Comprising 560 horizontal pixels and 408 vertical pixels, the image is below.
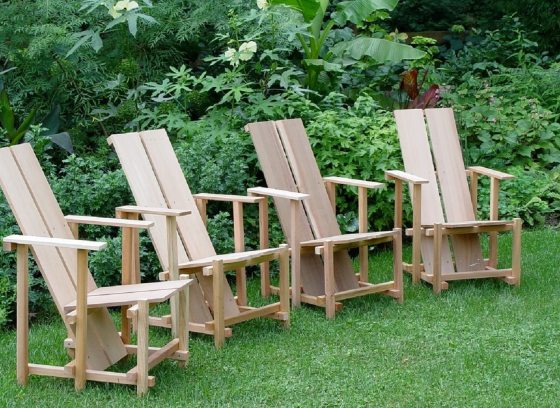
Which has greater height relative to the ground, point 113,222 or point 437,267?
point 113,222

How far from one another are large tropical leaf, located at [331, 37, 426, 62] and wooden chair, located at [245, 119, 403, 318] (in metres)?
2.54

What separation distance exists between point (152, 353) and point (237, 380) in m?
0.46

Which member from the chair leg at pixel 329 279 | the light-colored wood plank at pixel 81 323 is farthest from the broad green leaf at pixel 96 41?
the light-colored wood plank at pixel 81 323

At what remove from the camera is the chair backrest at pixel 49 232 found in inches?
195

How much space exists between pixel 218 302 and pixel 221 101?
2764 millimetres

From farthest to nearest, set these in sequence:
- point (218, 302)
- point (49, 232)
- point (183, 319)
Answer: point (218, 302)
point (49, 232)
point (183, 319)

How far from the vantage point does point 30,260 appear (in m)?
6.44

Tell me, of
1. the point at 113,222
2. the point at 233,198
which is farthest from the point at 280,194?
the point at 113,222

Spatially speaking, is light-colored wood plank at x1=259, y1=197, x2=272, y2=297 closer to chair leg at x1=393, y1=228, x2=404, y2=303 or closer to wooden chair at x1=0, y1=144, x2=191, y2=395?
chair leg at x1=393, y1=228, x2=404, y2=303

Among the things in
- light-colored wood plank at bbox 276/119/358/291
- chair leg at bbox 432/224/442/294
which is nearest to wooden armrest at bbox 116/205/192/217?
light-colored wood plank at bbox 276/119/358/291

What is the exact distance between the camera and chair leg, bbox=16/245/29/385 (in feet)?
15.6

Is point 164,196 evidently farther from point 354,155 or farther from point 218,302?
point 354,155

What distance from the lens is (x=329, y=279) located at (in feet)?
20.1

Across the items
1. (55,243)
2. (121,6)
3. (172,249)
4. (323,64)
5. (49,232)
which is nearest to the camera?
(55,243)
